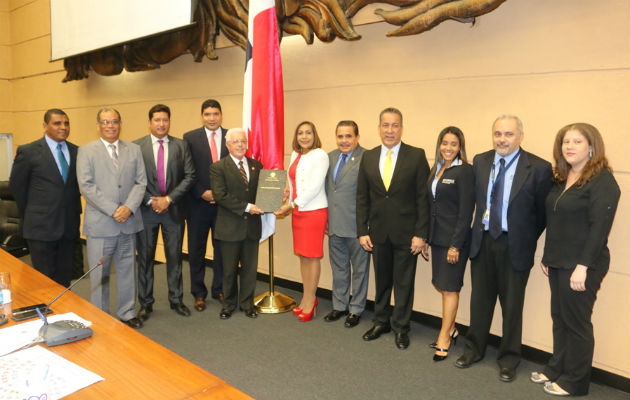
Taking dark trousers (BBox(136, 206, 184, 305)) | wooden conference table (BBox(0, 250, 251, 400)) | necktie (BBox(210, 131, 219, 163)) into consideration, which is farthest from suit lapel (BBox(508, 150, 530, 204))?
dark trousers (BBox(136, 206, 184, 305))

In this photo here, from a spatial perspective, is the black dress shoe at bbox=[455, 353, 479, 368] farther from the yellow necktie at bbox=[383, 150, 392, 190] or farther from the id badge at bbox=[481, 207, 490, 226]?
the yellow necktie at bbox=[383, 150, 392, 190]

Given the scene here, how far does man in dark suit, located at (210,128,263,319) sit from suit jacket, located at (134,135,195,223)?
10.6 inches

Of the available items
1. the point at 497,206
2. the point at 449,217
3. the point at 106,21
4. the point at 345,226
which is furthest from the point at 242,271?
the point at 106,21

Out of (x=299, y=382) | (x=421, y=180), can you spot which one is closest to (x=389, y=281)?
(x=421, y=180)

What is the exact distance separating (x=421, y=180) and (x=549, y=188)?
80cm

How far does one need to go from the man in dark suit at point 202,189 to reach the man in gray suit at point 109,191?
1.96 ft

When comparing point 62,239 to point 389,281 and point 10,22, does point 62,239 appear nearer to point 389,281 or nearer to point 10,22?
point 389,281

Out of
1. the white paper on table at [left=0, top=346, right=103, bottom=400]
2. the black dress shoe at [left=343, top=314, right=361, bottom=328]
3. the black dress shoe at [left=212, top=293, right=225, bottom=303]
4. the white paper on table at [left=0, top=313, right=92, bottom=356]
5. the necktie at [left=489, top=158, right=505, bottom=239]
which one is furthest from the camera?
the black dress shoe at [left=212, top=293, right=225, bottom=303]

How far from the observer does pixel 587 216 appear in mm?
2578

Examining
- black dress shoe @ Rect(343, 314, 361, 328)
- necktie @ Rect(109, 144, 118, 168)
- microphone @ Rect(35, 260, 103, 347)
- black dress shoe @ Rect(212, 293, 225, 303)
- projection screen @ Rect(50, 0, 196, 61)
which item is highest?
projection screen @ Rect(50, 0, 196, 61)

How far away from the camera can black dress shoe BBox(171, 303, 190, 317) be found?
12.9ft

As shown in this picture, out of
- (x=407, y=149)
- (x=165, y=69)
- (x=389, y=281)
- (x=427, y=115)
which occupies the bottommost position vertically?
(x=389, y=281)

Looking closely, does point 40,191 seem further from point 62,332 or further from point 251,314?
point 62,332

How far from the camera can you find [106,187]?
339cm
